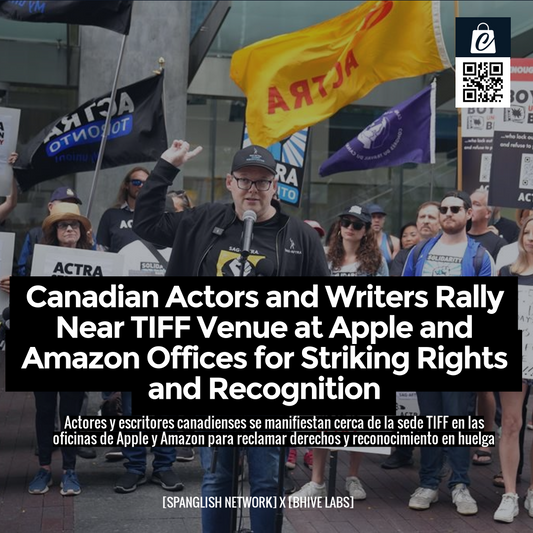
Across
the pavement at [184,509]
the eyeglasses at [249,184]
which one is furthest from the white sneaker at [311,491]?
the eyeglasses at [249,184]

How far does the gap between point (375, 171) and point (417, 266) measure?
30.8ft

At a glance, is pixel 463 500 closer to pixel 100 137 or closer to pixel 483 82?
pixel 100 137

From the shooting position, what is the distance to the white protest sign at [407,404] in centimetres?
668

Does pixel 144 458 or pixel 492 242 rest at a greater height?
pixel 492 242

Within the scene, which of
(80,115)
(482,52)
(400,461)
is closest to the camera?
(400,461)

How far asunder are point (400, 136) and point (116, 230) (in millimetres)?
2848

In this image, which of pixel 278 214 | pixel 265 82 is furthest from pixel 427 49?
pixel 278 214

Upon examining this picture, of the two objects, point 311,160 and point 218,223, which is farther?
point 311,160

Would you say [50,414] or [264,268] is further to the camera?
[50,414]

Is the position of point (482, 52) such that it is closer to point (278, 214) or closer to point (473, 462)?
point (473, 462)

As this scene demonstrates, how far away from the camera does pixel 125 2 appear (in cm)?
798

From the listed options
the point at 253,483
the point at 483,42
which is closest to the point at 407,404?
the point at 253,483

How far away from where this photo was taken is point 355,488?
6.55 m

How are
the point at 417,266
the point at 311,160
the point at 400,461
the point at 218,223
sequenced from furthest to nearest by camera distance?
1. the point at 311,160
2. the point at 400,461
3. the point at 417,266
4. the point at 218,223
